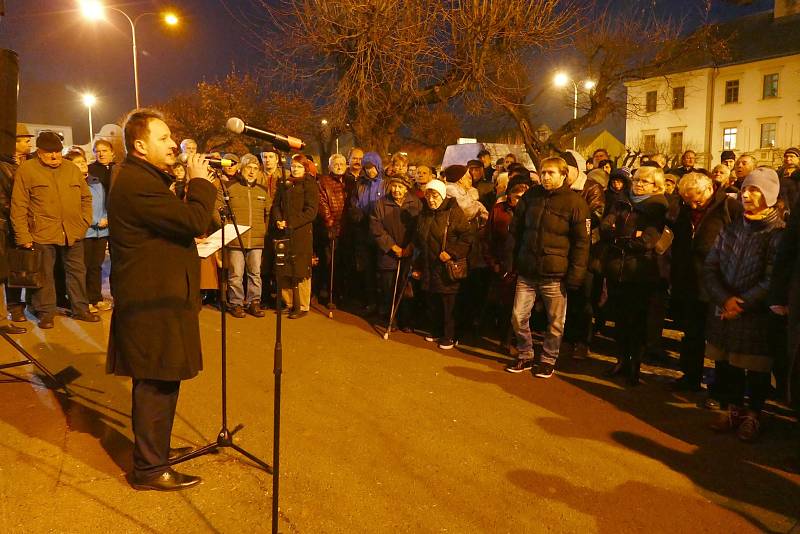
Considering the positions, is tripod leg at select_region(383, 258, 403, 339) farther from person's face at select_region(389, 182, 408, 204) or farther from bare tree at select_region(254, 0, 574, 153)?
bare tree at select_region(254, 0, 574, 153)

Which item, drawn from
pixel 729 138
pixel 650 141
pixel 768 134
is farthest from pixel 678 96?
pixel 768 134

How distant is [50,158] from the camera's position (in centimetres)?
A: 754

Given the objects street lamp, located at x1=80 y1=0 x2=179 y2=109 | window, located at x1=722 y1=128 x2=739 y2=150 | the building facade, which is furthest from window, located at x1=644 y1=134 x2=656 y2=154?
street lamp, located at x1=80 y1=0 x2=179 y2=109

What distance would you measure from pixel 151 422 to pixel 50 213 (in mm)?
5028

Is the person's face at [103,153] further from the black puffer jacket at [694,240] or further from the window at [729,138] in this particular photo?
the window at [729,138]

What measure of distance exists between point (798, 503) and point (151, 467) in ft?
13.2

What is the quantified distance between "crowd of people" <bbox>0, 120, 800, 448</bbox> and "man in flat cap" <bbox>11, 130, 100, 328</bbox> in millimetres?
20

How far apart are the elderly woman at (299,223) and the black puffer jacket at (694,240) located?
4.50 metres

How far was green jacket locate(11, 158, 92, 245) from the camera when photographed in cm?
737

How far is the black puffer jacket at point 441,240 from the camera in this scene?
23.6 ft

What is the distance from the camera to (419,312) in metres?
8.84

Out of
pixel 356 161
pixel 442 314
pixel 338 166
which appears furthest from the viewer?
pixel 356 161

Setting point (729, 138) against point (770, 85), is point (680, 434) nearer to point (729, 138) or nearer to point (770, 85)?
point (770, 85)

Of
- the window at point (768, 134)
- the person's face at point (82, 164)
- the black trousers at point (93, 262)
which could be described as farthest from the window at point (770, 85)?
the black trousers at point (93, 262)
